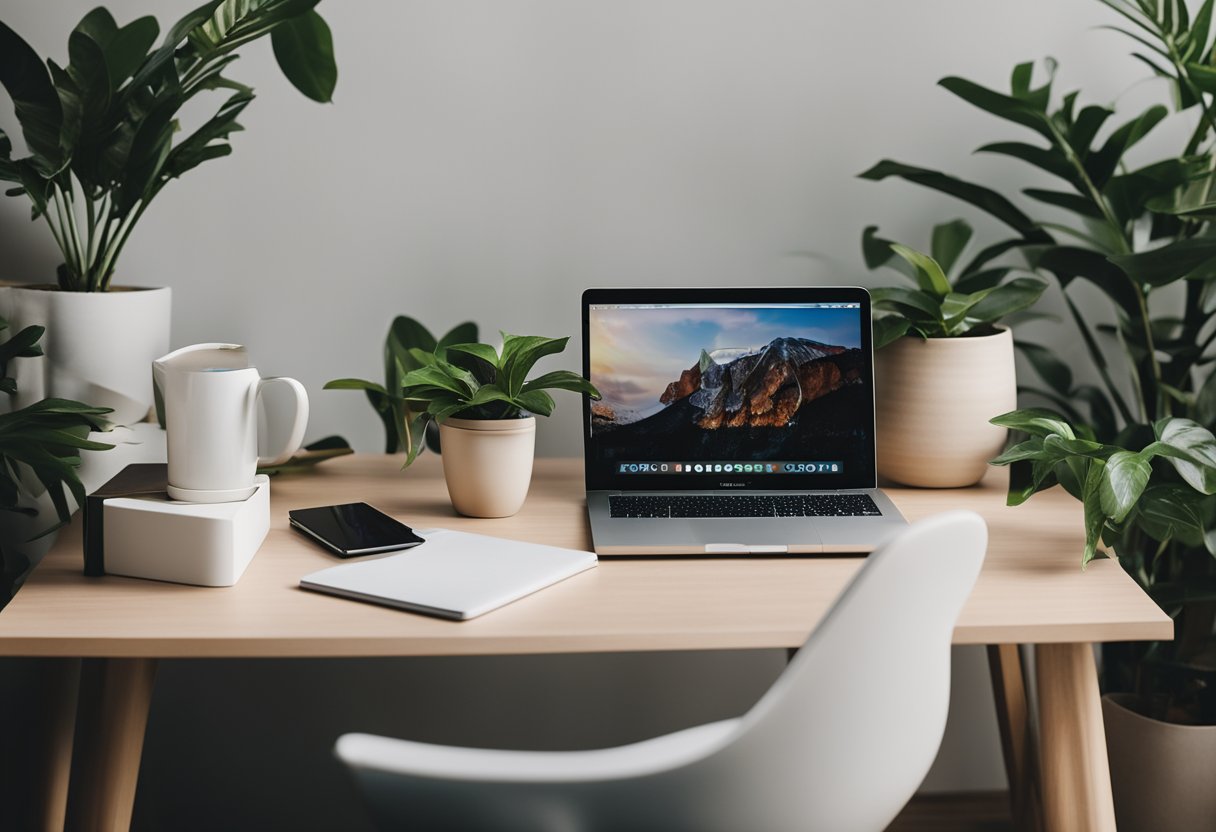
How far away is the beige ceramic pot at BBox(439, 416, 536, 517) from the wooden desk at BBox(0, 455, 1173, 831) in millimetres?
24

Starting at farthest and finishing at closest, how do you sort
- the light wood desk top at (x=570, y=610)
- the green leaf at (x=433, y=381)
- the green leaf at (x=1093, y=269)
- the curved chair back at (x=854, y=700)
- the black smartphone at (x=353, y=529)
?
the green leaf at (x=1093, y=269)
the green leaf at (x=433, y=381)
the black smartphone at (x=353, y=529)
the light wood desk top at (x=570, y=610)
the curved chair back at (x=854, y=700)

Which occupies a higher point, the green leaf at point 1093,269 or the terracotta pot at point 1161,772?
the green leaf at point 1093,269

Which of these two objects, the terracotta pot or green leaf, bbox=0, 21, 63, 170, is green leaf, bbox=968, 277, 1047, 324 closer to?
the terracotta pot

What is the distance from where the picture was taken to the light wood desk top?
97 cm

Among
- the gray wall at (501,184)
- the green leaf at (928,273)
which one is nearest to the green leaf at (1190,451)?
the green leaf at (928,273)

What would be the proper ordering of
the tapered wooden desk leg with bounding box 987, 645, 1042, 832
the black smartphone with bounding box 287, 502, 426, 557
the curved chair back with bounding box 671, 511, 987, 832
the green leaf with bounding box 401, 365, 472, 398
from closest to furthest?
the curved chair back with bounding box 671, 511, 987, 832, the black smartphone with bounding box 287, 502, 426, 557, the green leaf with bounding box 401, 365, 472, 398, the tapered wooden desk leg with bounding box 987, 645, 1042, 832

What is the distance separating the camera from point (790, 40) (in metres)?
A: 1.69

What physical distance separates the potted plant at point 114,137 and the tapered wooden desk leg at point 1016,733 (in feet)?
4.10

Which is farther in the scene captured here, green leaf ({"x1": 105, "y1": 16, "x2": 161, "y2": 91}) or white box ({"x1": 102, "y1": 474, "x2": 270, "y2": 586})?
green leaf ({"x1": 105, "y1": 16, "x2": 161, "y2": 91})

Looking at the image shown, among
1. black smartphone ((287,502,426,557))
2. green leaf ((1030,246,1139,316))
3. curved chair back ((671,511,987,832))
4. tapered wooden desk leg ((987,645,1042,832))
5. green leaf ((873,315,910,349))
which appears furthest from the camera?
tapered wooden desk leg ((987,645,1042,832))

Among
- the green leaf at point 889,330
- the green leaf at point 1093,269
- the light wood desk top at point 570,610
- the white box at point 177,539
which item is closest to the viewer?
the light wood desk top at point 570,610

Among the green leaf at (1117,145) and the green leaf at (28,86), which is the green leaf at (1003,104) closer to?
the green leaf at (1117,145)

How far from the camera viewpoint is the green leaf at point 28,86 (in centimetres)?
126

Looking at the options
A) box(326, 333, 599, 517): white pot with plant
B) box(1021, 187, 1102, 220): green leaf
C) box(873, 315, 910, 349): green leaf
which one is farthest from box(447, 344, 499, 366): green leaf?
box(1021, 187, 1102, 220): green leaf
